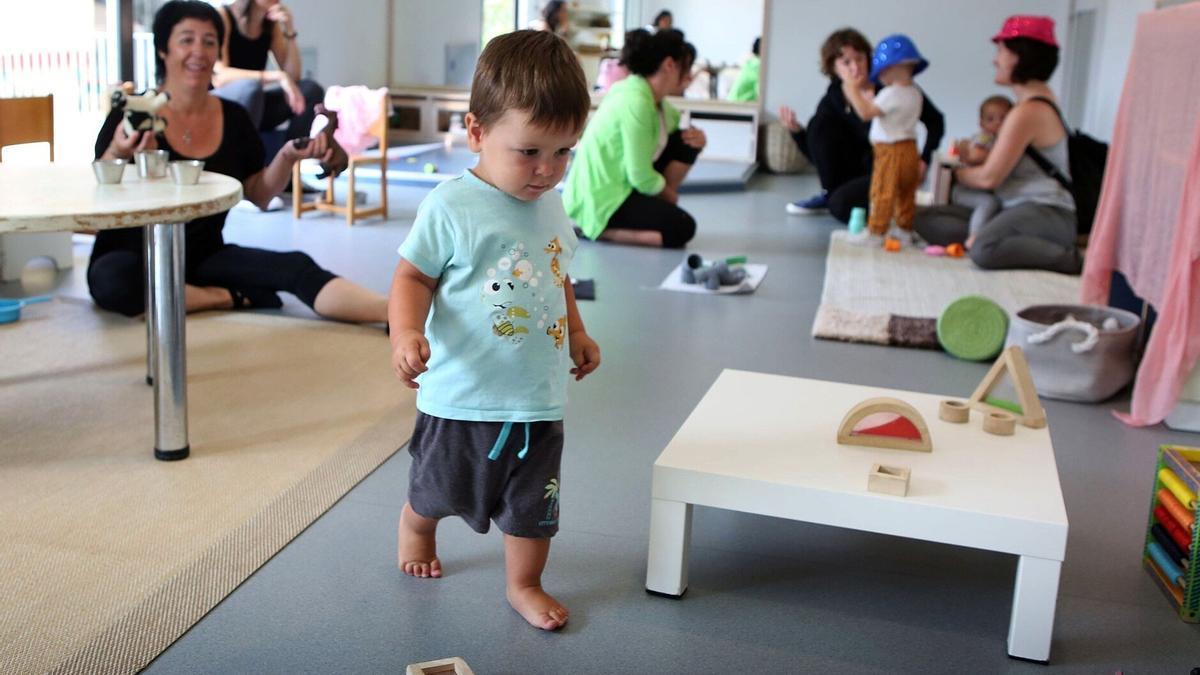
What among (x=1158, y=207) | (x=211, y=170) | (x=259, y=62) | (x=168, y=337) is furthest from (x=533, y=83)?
(x=259, y=62)

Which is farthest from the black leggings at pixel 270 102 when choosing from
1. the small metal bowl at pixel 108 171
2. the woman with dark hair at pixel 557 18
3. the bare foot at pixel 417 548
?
the bare foot at pixel 417 548

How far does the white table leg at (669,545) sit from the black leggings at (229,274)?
1.99 metres

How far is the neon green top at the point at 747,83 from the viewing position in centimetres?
834

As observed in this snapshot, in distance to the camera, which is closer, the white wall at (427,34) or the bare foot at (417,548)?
the bare foot at (417,548)

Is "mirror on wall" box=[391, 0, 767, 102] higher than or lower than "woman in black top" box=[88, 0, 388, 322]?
higher

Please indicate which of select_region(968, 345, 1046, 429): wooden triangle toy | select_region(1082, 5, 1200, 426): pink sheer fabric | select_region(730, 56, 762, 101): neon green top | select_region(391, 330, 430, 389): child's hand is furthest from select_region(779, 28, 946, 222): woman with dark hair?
select_region(391, 330, 430, 389): child's hand

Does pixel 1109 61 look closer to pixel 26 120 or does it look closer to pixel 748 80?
pixel 748 80

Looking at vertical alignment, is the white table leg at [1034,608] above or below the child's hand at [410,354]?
below

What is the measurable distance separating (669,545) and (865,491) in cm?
32

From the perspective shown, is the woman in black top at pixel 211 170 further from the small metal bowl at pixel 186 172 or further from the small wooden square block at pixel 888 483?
the small wooden square block at pixel 888 483

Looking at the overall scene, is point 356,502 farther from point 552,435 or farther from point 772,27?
point 772,27

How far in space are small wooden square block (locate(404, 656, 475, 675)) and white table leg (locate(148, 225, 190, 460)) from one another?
1107 mm

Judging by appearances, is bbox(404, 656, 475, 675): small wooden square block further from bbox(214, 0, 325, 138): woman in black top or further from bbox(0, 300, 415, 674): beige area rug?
bbox(214, 0, 325, 138): woman in black top

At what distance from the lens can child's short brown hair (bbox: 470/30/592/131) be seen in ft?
5.31
